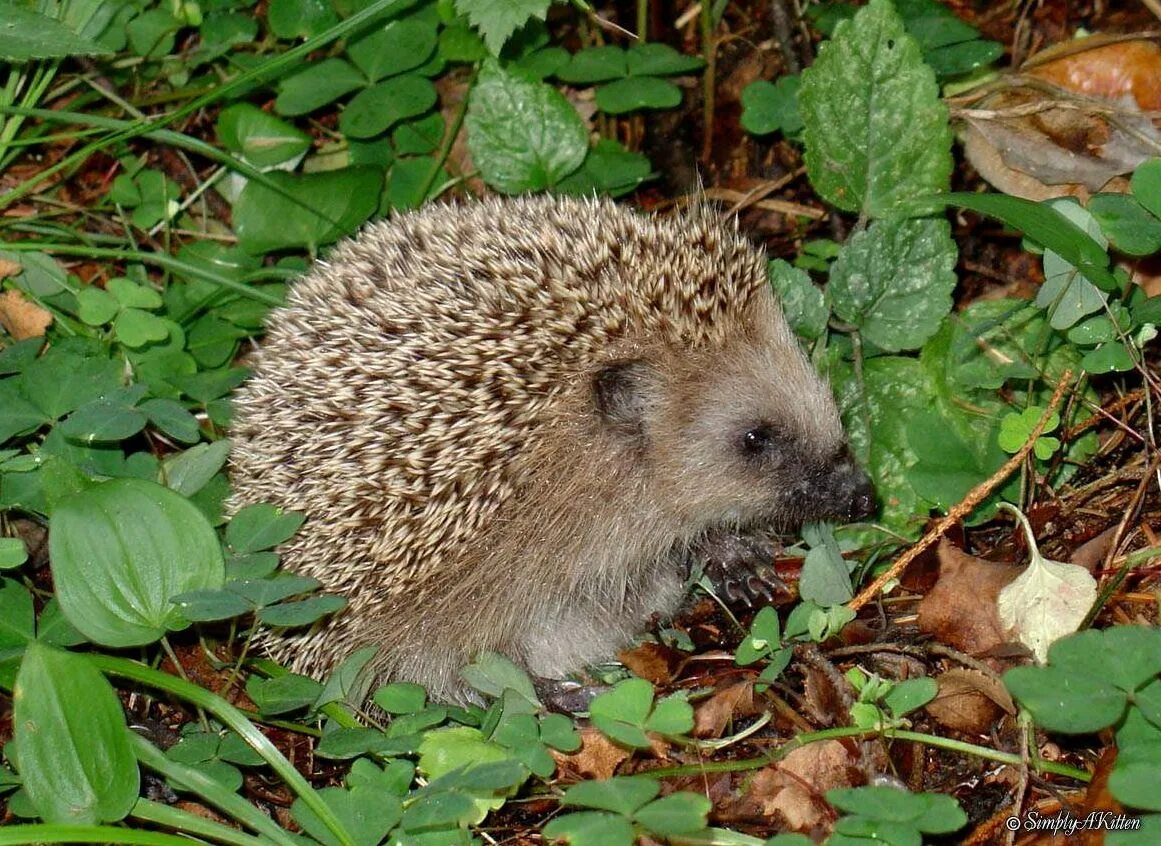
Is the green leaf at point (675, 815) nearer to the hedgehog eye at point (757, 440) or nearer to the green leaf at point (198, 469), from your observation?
the hedgehog eye at point (757, 440)

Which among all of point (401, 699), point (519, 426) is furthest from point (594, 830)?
point (519, 426)

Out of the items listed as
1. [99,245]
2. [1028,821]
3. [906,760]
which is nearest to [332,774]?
[906,760]

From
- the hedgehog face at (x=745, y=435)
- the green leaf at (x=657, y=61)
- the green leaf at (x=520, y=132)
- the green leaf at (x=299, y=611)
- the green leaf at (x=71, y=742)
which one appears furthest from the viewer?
the green leaf at (x=657, y=61)

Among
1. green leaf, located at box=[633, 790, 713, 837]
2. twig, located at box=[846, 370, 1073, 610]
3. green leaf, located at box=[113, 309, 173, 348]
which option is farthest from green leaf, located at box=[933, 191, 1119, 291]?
green leaf, located at box=[113, 309, 173, 348]

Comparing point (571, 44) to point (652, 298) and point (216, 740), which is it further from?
point (216, 740)

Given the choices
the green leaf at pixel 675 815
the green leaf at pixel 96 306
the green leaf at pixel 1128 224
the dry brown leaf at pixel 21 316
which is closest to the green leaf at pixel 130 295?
the green leaf at pixel 96 306

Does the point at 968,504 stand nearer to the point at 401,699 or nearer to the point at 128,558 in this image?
the point at 401,699
